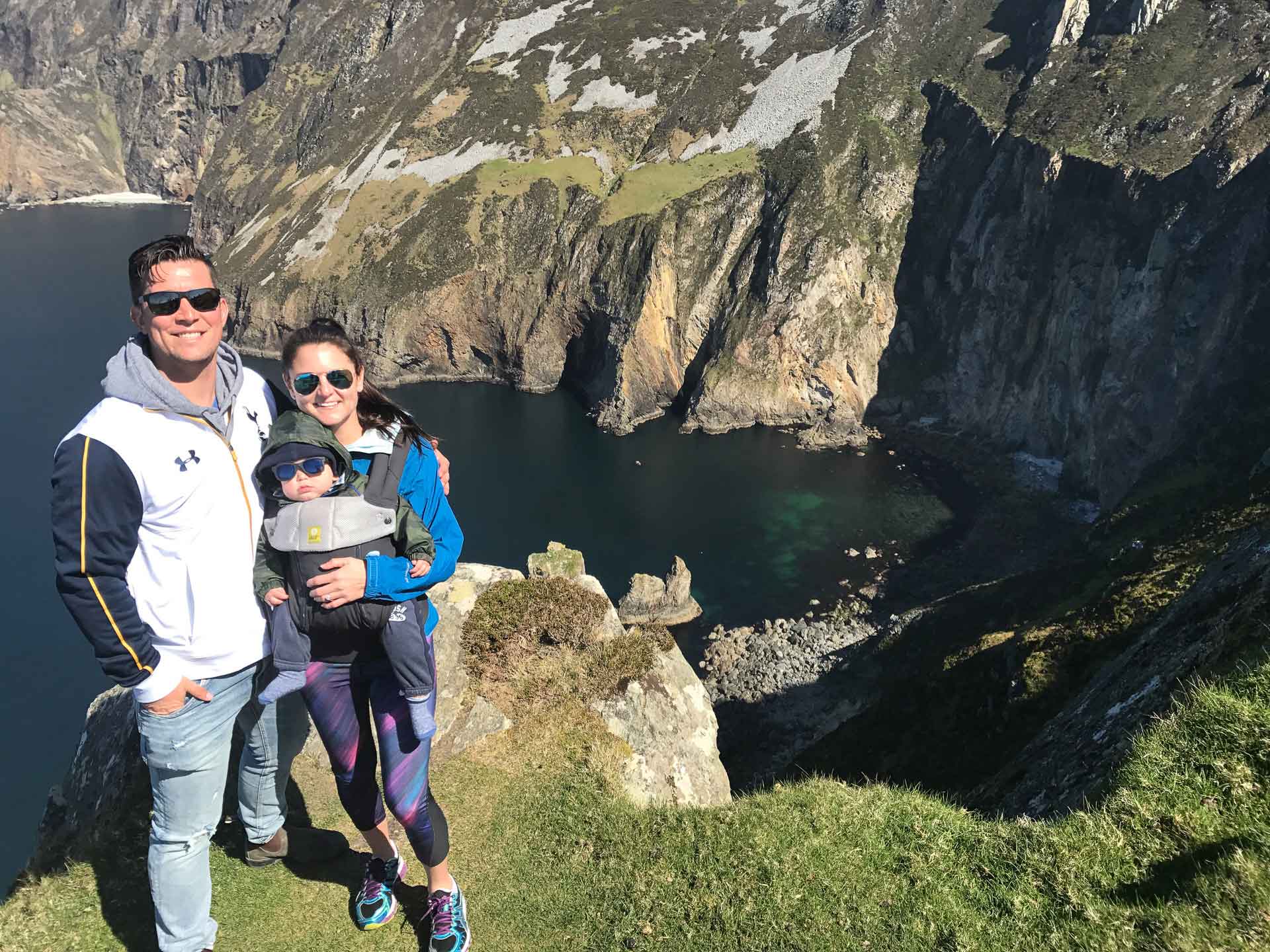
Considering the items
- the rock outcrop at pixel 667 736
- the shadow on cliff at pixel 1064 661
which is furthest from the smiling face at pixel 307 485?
the rock outcrop at pixel 667 736

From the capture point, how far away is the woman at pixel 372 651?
6.34m

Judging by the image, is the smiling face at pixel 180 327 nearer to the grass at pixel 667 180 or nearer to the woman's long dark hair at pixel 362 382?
the woman's long dark hair at pixel 362 382

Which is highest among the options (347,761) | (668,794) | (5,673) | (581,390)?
(347,761)

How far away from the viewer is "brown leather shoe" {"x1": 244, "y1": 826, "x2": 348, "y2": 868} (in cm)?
867

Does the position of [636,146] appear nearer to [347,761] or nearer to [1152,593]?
[1152,593]

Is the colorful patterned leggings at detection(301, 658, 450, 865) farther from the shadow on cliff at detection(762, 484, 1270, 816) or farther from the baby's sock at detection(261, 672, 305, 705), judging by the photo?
the shadow on cliff at detection(762, 484, 1270, 816)

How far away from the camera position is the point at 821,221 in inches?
3620

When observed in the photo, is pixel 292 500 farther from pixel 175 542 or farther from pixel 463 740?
pixel 463 740

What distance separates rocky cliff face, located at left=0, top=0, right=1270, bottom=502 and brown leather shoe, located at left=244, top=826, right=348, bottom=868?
60356 millimetres

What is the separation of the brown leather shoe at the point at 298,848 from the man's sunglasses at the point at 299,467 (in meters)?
5.00

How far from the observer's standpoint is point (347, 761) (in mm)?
7164

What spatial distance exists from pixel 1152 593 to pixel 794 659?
1146 inches

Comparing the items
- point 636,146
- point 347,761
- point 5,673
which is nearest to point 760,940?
point 347,761

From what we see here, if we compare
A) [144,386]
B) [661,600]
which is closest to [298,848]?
[144,386]
